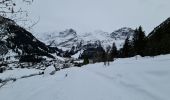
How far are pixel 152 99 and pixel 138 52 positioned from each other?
5705 cm

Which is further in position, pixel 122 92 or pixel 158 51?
pixel 158 51

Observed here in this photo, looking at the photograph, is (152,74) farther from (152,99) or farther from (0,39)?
(0,39)

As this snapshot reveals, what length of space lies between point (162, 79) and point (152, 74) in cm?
96

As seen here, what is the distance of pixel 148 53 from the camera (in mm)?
49656

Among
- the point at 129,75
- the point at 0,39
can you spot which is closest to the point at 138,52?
the point at 129,75

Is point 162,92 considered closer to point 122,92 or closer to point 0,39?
point 122,92

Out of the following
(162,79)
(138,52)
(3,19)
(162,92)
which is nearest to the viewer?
(3,19)

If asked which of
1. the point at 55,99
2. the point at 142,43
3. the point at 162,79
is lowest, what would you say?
the point at 55,99

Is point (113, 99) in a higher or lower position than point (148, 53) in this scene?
lower

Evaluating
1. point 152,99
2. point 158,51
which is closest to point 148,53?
point 158,51

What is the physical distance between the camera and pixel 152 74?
311 inches

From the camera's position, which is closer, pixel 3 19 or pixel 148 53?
pixel 3 19

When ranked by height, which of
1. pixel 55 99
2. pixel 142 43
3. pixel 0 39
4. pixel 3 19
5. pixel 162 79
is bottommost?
pixel 55 99

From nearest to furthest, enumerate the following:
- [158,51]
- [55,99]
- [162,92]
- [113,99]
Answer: [162,92] < [113,99] < [55,99] < [158,51]
